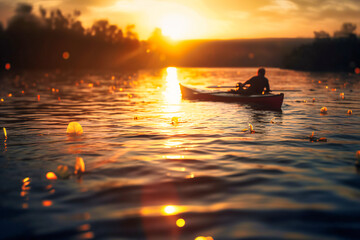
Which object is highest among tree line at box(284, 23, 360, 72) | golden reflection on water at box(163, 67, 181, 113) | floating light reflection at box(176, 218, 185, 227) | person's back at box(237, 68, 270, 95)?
tree line at box(284, 23, 360, 72)

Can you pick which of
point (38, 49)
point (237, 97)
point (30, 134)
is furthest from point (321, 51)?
point (30, 134)

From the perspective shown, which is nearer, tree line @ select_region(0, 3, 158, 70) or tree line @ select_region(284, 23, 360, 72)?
tree line @ select_region(0, 3, 158, 70)

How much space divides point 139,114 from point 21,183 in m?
9.08

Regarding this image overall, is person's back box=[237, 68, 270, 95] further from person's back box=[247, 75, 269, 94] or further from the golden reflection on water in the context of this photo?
the golden reflection on water

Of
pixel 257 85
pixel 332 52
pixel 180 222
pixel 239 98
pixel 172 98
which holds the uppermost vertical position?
pixel 332 52

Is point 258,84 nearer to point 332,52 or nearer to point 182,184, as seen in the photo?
point 182,184

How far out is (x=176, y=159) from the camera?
23.6ft

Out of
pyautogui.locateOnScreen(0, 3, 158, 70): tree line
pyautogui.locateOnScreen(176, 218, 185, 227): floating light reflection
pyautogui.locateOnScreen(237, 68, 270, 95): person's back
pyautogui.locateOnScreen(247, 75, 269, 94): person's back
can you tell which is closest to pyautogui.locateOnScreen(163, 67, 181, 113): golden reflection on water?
pyautogui.locateOnScreen(237, 68, 270, 95): person's back

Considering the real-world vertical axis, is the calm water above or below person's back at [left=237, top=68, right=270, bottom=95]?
below

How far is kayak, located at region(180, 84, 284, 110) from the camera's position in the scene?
16.4 meters

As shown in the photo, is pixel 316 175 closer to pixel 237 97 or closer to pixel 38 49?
pixel 237 97

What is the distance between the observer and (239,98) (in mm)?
17969

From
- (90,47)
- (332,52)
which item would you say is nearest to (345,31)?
(332,52)

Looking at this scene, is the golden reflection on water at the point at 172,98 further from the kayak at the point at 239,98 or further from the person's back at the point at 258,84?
the person's back at the point at 258,84
